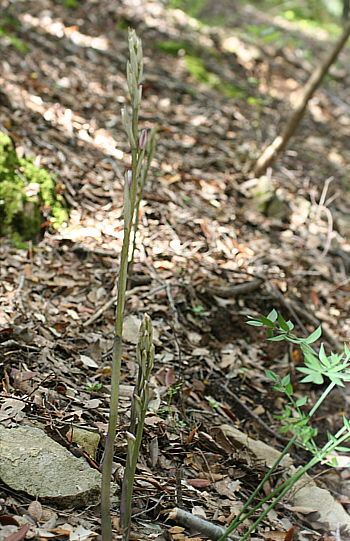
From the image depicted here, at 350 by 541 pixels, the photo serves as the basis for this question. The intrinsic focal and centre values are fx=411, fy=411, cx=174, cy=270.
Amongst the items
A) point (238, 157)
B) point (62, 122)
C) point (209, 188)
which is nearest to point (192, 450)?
point (209, 188)

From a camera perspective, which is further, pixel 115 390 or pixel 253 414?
pixel 253 414

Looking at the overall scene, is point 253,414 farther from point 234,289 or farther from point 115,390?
point 115,390

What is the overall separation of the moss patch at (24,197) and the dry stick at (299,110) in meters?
2.69

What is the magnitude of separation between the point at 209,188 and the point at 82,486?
3.65m

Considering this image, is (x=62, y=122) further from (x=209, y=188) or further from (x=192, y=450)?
(x=192, y=450)

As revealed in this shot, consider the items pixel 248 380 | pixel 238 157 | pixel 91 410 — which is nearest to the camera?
pixel 91 410

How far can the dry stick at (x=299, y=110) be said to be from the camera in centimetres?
465

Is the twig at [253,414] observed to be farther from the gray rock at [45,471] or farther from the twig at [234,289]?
the gray rock at [45,471]

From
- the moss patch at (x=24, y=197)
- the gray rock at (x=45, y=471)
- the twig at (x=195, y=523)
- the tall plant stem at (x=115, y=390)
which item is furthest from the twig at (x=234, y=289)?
the tall plant stem at (x=115, y=390)

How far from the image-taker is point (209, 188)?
4.68m

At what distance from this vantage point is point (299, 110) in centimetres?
489

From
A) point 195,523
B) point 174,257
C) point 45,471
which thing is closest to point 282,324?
point 195,523

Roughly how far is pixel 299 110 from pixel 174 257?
272 centimetres

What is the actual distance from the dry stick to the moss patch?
269cm
